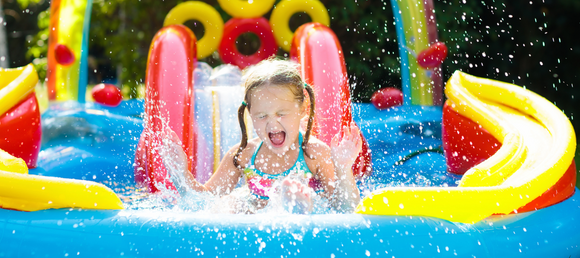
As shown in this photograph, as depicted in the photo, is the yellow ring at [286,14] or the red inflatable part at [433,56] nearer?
the red inflatable part at [433,56]

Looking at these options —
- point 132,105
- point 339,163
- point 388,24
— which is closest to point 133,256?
point 339,163

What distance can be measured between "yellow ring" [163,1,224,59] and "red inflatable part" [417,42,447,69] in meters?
1.54

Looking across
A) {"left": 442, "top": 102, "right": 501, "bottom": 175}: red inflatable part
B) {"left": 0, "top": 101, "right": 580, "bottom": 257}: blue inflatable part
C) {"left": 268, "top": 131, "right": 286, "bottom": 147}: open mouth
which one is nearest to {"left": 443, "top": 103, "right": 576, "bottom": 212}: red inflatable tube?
{"left": 442, "top": 102, "right": 501, "bottom": 175}: red inflatable part

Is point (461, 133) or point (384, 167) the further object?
point (384, 167)

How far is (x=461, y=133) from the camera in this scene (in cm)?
302

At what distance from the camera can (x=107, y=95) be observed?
4.15m

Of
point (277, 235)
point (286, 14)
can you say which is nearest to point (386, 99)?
point (286, 14)

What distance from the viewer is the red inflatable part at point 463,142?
2.87m

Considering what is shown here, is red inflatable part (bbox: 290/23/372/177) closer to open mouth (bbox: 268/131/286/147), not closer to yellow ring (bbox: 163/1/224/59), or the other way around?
open mouth (bbox: 268/131/286/147)

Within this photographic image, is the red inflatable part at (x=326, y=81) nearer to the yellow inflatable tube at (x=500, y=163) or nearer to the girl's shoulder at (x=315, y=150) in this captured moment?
the girl's shoulder at (x=315, y=150)

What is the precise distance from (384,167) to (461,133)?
0.51m

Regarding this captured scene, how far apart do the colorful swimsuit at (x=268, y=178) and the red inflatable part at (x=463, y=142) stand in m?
1.00

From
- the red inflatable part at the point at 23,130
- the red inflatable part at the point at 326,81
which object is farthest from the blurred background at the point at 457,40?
the red inflatable part at the point at 23,130

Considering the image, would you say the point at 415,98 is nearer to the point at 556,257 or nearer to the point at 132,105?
the point at 132,105
